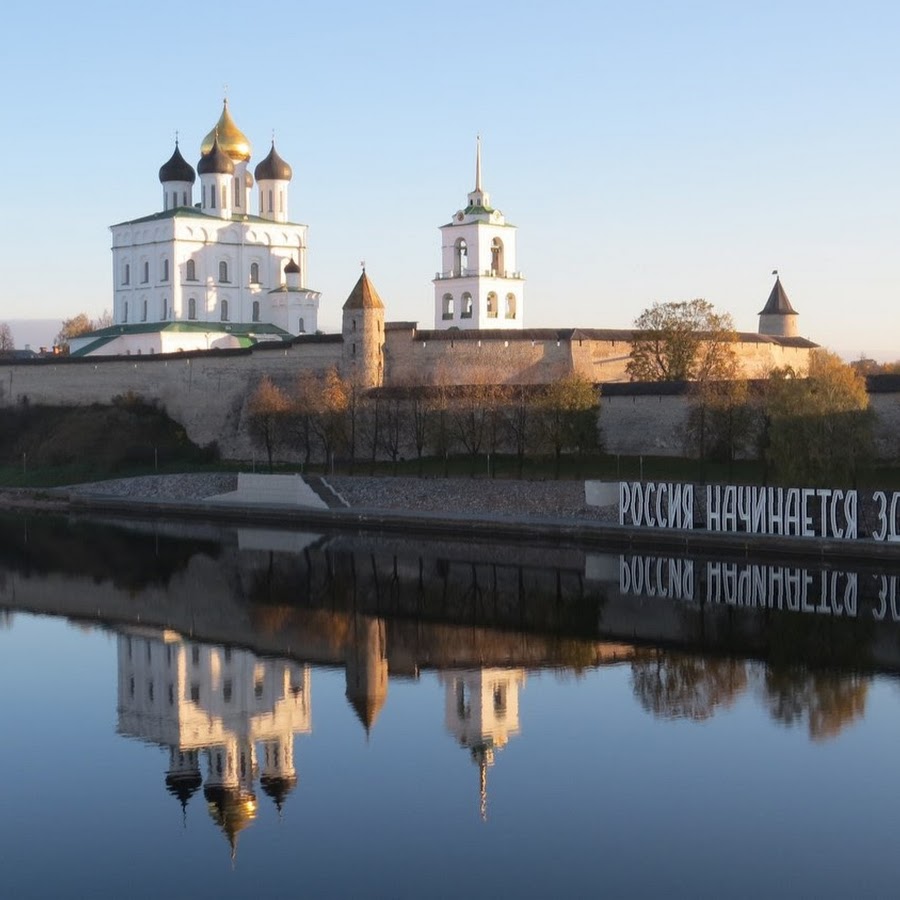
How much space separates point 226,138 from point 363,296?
643 inches

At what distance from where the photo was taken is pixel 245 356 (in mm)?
36312

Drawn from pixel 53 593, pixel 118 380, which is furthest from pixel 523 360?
pixel 53 593

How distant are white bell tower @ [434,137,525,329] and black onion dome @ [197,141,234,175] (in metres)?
7.08

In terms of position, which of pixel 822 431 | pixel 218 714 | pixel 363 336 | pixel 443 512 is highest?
pixel 363 336

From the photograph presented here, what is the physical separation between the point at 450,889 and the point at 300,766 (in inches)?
116

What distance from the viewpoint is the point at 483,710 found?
13.4 meters

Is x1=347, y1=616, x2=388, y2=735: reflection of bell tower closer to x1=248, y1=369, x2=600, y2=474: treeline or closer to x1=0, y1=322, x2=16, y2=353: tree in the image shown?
x1=248, y1=369, x2=600, y2=474: treeline

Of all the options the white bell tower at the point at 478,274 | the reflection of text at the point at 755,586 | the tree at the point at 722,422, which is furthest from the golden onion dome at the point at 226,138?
the reflection of text at the point at 755,586

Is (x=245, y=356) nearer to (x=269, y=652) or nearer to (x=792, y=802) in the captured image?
(x=269, y=652)

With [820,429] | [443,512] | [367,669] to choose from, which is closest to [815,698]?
[367,669]

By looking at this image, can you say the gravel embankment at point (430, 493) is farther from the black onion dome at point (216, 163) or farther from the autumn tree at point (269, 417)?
the black onion dome at point (216, 163)

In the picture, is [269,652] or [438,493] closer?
[269,652]

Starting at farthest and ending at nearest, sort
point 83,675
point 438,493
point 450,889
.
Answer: point 438,493, point 83,675, point 450,889

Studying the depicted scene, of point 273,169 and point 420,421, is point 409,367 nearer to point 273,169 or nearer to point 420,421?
point 420,421
